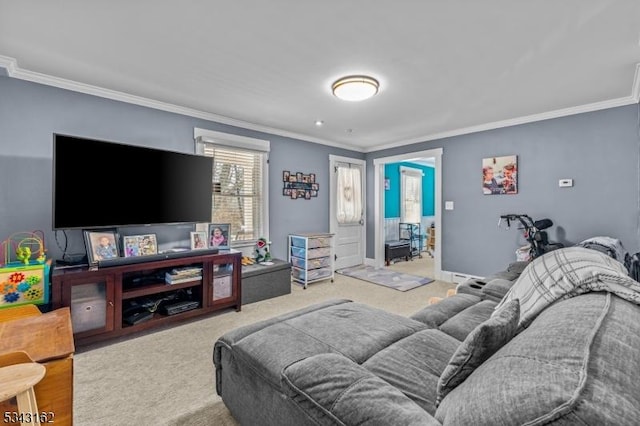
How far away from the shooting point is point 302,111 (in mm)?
3652

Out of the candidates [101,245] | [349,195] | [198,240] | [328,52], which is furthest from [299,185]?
[101,245]

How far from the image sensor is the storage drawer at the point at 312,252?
14.6 feet

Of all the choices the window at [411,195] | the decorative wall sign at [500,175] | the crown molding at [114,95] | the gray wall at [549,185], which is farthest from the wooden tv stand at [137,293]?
the window at [411,195]

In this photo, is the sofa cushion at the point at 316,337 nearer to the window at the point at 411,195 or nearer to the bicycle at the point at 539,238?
the bicycle at the point at 539,238

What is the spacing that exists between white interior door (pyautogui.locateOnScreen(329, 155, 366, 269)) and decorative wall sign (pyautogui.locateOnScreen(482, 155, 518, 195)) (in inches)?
89.1

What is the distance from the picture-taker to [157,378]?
2.05m

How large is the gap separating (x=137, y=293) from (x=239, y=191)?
184 centimetres

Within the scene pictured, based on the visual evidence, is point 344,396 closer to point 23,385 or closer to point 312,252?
point 23,385

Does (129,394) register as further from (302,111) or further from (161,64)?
(302,111)

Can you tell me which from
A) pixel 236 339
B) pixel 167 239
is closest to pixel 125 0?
pixel 236 339

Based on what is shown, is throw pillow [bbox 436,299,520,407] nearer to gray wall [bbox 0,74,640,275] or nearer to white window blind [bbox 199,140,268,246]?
gray wall [bbox 0,74,640,275]

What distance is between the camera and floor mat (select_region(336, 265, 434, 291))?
4.47 metres

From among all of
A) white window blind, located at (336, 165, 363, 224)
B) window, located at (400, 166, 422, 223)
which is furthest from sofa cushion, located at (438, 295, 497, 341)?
window, located at (400, 166, 422, 223)

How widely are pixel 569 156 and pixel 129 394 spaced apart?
196 inches
